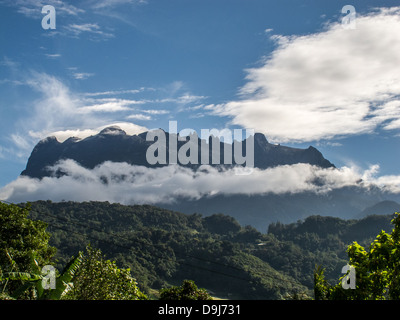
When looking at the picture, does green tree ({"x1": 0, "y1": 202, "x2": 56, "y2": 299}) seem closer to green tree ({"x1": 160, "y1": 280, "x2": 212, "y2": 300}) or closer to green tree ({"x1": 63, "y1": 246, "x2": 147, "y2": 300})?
green tree ({"x1": 63, "y1": 246, "x2": 147, "y2": 300})

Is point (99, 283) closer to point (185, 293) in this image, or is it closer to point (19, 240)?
point (185, 293)

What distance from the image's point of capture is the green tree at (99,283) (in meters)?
23.5

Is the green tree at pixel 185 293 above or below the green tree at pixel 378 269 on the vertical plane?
below

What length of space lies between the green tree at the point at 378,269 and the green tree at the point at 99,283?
13.3 meters

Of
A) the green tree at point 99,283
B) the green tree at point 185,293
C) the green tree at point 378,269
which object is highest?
the green tree at point 378,269

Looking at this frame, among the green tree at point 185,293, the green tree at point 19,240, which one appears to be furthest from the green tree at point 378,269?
the green tree at point 19,240

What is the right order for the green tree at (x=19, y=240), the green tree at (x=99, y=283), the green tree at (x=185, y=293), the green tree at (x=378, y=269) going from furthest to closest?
the green tree at (x=19, y=240)
the green tree at (x=185, y=293)
the green tree at (x=99, y=283)
the green tree at (x=378, y=269)

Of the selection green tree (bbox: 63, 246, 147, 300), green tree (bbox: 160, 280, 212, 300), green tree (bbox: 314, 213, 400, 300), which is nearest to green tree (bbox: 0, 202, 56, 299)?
green tree (bbox: 63, 246, 147, 300)

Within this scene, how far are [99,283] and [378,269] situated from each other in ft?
52.4

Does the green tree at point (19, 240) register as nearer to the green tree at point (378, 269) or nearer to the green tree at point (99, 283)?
the green tree at point (99, 283)

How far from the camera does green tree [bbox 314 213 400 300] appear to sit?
53.4ft

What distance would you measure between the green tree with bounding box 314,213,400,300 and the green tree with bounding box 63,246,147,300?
523 inches

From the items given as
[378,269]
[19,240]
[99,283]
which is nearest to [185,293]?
[99,283]

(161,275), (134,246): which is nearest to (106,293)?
(161,275)
